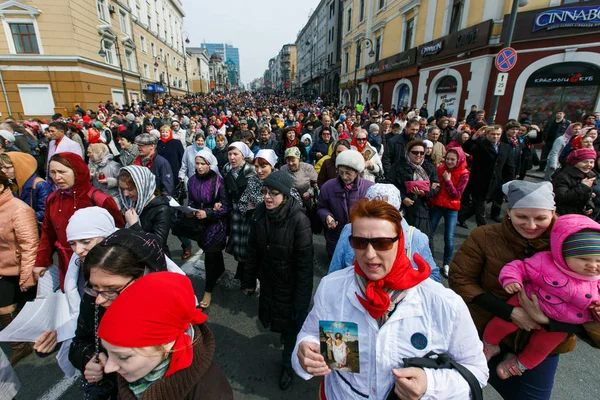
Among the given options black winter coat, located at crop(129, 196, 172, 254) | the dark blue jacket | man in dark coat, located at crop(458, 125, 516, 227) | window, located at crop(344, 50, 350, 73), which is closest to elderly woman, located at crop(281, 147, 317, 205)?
black winter coat, located at crop(129, 196, 172, 254)

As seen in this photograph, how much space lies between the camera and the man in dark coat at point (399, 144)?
5719mm

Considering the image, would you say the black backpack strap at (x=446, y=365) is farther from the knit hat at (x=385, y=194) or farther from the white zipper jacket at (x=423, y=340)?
the knit hat at (x=385, y=194)

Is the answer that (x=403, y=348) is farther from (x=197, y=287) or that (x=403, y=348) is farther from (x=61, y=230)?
(x=197, y=287)

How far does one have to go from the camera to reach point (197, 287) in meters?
4.13

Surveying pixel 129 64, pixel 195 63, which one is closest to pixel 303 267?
pixel 129 64

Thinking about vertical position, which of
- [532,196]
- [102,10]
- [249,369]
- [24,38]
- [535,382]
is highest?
[102,10]

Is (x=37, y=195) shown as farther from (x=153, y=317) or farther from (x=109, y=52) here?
(x=109, y=52)

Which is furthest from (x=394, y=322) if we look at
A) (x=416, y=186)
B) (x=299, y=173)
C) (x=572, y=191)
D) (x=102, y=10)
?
(x=102, y=10)

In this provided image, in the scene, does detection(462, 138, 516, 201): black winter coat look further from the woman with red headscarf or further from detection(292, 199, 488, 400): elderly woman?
the woman with red headscarf

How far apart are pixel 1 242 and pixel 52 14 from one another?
27443mm

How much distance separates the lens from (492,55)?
526 inches

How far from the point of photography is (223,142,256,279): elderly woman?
3.68 m

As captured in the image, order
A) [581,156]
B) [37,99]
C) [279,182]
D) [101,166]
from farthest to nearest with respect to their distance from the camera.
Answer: [37,99], [101,166], [581,156], [279,182]

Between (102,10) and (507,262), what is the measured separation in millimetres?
35325
